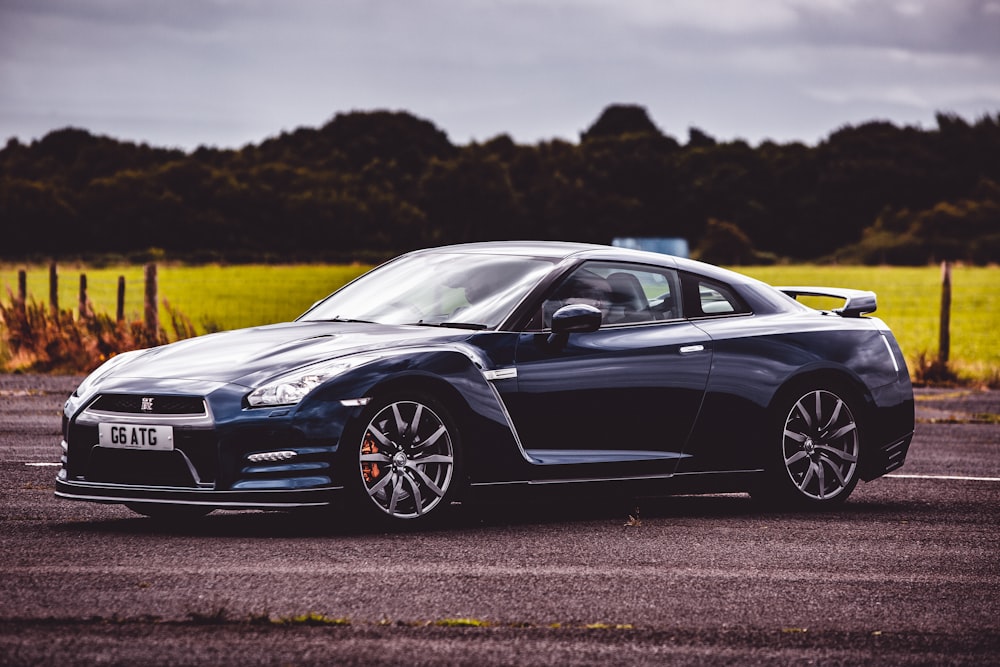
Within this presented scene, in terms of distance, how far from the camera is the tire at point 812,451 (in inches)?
355

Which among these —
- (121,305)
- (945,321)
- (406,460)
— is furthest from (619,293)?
(121,305)

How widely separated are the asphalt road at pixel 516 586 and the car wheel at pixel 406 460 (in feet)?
0.56

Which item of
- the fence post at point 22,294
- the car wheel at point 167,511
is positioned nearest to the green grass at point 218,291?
the fence post at point 22,294

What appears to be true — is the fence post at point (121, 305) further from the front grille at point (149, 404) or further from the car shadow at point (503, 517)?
the front grille at point (149, 404)

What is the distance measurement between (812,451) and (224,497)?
3628 millimetres

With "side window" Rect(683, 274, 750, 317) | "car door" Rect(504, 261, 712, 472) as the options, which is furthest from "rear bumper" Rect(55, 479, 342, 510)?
"side window" Rect(683, 274, 750, 317)

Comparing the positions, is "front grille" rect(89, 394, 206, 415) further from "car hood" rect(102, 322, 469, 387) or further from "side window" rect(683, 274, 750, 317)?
"side window" rect(683, 274, 750, 317)

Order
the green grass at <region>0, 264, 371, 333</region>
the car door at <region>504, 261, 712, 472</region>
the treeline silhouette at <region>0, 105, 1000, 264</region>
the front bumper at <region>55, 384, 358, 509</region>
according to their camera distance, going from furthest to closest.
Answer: the treeline silhouette at <region>0, 105, 1000, 264</region> < the green grass at <region>0, 264, 371, 333</region> < the car door at <region>504, 261, 712, 472</region> < the front bumper at <region>55, 384, 358, 509</region>

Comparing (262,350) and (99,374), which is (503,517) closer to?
(262,350)

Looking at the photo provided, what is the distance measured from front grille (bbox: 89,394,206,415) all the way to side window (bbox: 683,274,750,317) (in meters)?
2.99

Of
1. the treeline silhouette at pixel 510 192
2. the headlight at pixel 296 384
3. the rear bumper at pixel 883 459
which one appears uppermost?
the treeline silhouette at pixel 510 192

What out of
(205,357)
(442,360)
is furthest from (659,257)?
(205,357)

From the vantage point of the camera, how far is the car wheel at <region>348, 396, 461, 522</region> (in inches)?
300

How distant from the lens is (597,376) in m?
8.34
